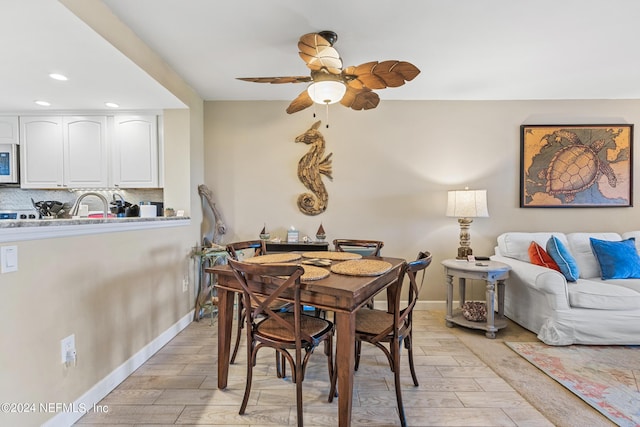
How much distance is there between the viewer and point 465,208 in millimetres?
3072

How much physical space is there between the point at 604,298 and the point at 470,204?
1.30m

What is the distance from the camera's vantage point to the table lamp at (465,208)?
3051 mm

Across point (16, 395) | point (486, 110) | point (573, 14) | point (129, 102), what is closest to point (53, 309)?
point (16, 395)

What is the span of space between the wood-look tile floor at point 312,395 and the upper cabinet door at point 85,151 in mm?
2027

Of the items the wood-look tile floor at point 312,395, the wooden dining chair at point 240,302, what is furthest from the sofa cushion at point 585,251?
the wooden dining chair at point 240,302

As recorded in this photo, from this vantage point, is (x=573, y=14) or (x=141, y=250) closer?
(x=573, y=14)

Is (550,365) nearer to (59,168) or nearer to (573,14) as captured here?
(573,14)

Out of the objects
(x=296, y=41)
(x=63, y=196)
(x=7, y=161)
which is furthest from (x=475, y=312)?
(x=7, y=161)

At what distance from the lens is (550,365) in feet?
7.30

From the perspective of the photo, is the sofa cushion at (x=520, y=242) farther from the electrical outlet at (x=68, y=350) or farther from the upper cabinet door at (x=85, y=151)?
the upper cabinet door at (x=85, y=151)

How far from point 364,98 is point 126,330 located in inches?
96.4

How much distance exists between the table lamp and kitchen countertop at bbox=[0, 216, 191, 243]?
9.57 feet

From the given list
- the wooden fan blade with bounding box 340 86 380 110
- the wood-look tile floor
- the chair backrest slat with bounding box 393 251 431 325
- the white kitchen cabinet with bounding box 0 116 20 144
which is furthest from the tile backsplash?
the chair backrest slat with bounding box 393 251 431 325

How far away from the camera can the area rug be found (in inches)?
69.3
